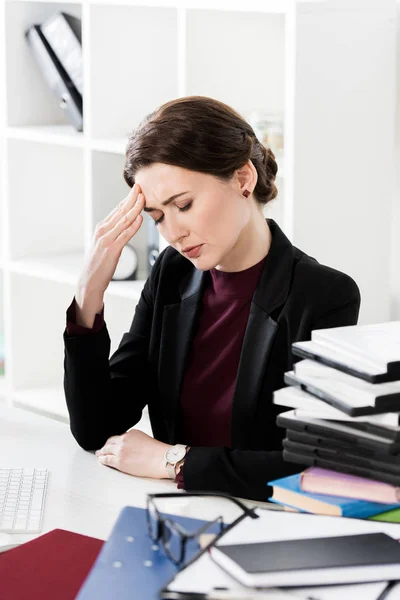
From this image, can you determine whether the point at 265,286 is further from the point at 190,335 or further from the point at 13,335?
the point at 13,335

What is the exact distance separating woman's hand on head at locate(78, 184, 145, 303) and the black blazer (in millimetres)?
98

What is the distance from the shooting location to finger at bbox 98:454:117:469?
1809mm

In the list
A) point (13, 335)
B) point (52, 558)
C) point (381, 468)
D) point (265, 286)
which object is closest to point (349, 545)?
point (381, 468)

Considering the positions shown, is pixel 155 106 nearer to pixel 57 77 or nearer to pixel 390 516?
pixel 57 77

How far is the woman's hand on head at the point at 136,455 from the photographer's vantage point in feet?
5.77

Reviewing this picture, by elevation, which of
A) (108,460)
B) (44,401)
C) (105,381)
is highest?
(105,381)

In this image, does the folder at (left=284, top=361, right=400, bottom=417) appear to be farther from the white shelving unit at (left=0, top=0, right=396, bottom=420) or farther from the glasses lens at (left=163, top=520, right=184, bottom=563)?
the white shelving unit at (left=0, top=0, right=396, bottom=420)

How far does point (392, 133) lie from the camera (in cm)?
256

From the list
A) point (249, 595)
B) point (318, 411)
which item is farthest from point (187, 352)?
point (249, 595)

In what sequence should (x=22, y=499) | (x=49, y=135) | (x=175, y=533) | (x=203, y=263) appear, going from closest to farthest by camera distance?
(x=175, y=533) < (x=22, y=499) < (x=203, y=263) < (x=49, y=135)

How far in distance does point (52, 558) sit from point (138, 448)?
1.39ft

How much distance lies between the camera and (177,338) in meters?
2.04

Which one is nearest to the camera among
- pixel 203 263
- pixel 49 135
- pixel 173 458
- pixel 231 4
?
pixel 173 458

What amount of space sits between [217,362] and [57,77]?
4.52ft
